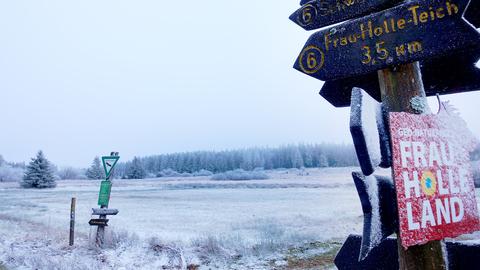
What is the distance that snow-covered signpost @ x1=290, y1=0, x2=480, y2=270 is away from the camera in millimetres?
1276

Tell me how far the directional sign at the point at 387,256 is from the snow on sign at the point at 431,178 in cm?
10

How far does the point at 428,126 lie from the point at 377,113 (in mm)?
271

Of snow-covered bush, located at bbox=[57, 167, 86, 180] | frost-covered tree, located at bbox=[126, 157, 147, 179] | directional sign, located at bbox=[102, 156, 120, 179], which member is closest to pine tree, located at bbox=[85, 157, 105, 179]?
frost-covered tree, located at bbox=[126, 157, 147, 179]

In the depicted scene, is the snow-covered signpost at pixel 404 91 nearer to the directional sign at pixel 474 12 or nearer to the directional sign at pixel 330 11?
the directional sign at pixel 330 11

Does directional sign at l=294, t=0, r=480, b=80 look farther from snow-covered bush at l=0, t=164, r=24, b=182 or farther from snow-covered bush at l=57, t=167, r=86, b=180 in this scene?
snow-covered bush at l=57, t=167, r=86, b=180

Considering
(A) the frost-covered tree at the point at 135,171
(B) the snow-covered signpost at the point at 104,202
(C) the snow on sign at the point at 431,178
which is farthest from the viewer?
(A) the frost-covered tree at the point at 135,171

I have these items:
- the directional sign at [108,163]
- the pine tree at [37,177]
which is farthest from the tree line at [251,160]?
the directional sign at [108,163]

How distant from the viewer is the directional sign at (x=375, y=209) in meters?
1.22

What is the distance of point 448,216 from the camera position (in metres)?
1.40

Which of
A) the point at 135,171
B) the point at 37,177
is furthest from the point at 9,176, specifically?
the point at 37,177

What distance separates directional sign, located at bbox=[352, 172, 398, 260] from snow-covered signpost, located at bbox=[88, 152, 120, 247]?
8.53 meters

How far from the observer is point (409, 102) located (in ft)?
5.23

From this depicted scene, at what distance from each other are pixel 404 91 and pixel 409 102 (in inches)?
2.6

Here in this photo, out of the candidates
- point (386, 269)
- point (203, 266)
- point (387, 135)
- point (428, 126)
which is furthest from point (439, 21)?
point (203, 266)
